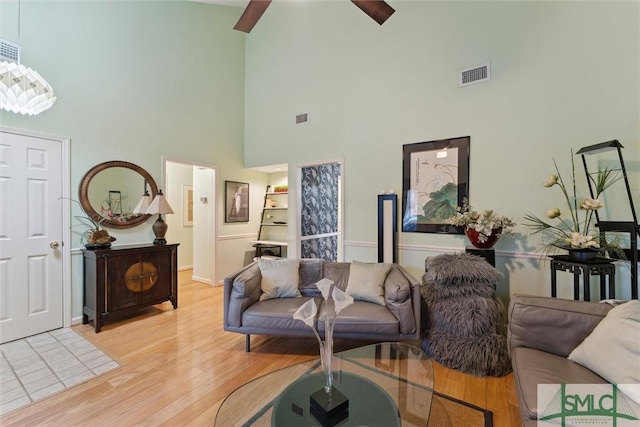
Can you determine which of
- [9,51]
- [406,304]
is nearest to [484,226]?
[406,304]

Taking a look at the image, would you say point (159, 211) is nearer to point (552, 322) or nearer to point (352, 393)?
point (352, 393)

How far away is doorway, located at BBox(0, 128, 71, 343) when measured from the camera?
2711 mm

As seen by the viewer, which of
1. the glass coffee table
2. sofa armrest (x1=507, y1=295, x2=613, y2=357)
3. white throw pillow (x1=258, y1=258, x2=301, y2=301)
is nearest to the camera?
the glass coffee table

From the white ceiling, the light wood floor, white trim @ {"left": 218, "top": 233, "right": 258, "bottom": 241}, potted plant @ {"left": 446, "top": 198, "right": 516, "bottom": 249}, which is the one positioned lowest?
the light wood floor

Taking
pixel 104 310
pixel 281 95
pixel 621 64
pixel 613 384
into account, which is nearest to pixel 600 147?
pixel 621 64

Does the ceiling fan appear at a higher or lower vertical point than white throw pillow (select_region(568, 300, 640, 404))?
higher

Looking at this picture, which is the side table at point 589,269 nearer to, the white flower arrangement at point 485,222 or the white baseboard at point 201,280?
the white flower arrangement at point 485,222

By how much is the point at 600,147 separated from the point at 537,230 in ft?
3.18

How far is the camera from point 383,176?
12.2ft

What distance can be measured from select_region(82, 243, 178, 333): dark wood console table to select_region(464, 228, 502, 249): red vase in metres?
3.61

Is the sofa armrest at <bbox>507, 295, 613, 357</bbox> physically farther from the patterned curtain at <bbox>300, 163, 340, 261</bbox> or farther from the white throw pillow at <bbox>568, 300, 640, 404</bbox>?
the patterned curtain at <bbox>300, 163, 340, 261</bbox>

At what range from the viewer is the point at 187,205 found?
5859 mm

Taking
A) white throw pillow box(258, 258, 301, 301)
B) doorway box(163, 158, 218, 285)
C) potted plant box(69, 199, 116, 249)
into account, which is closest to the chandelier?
potted plant box(69, 199, 116, 249)

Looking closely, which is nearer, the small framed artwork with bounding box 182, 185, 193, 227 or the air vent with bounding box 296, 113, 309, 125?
the air vent with bounding box 296, 113, 309, 125
